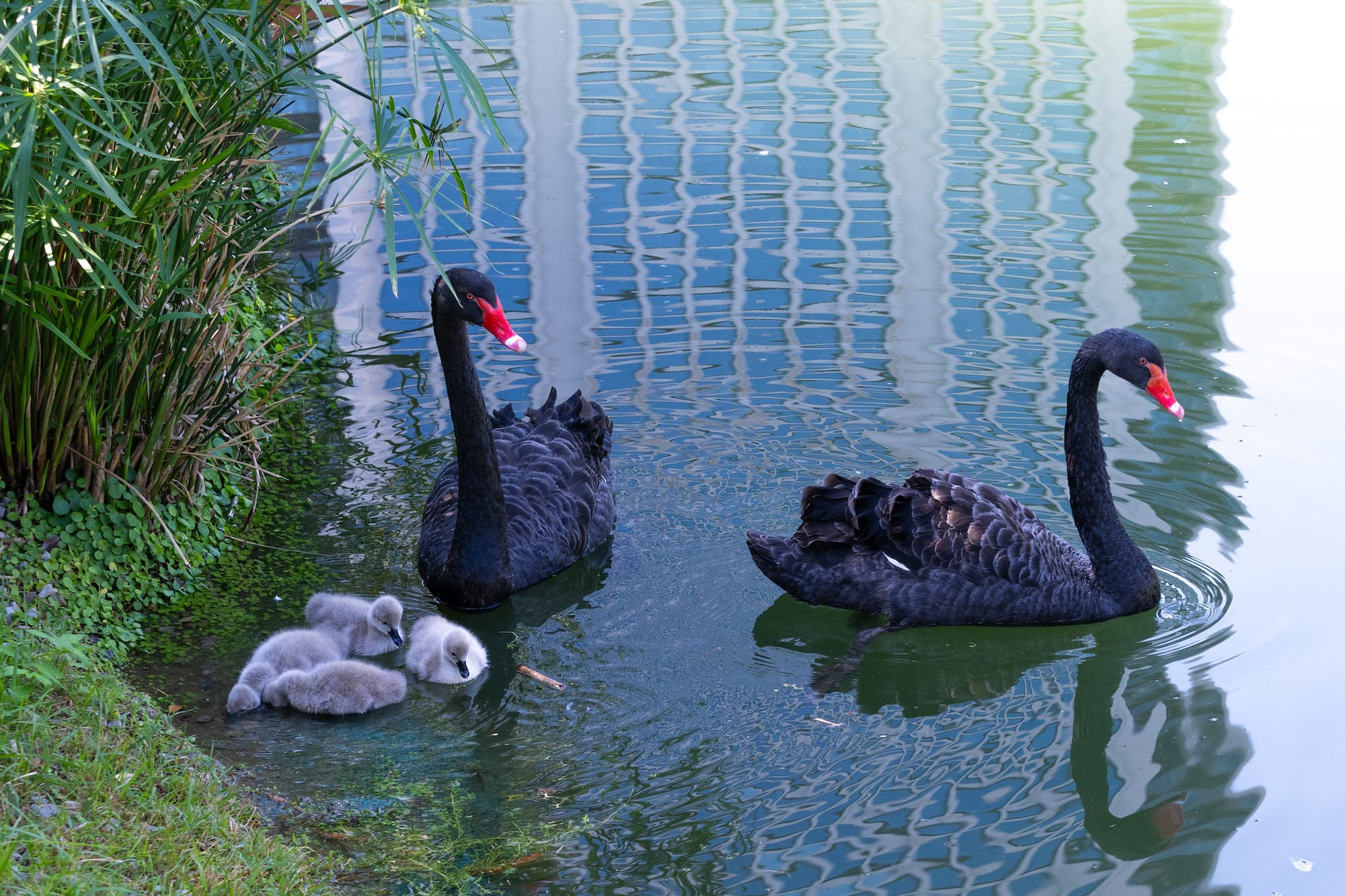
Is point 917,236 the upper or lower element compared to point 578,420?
upper

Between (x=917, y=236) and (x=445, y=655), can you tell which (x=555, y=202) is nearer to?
(x=917, y=236)

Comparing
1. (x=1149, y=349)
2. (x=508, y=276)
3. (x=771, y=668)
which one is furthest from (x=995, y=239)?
(x=771, y=668)

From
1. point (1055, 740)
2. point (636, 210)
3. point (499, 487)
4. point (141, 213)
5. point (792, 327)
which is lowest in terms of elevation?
point (1055, 740)

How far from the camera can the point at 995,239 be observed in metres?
7.34

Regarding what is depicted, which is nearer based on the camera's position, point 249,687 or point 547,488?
point 249,687

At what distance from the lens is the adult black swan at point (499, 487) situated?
4.21 metres

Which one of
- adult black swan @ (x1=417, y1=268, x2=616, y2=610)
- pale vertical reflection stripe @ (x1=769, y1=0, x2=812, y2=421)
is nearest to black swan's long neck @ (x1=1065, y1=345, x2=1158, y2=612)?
pale vertical reflection stripe @ (x1=769, y1=0, x2=812, y2=421)

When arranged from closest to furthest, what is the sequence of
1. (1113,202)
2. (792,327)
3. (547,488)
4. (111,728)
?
(111,728) → (547,488) → (792,327) → (1113,202)

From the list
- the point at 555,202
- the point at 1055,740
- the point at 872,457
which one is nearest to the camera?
the point at 1055,740

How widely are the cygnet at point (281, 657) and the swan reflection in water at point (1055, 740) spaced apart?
50.8 inches

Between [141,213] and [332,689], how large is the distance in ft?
4.64

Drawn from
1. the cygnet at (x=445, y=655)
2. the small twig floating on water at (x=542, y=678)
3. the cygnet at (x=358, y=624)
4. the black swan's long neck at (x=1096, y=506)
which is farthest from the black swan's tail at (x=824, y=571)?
the cygnet at (x=358, y=624)

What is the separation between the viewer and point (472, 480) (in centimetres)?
425

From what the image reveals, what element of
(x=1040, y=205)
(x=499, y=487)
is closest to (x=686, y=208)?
(x=1040, y=205)
